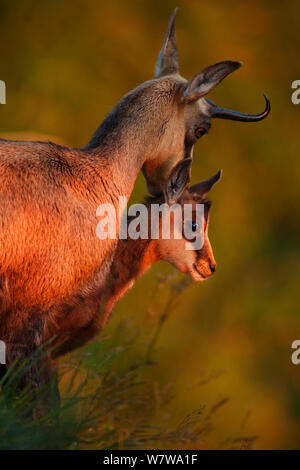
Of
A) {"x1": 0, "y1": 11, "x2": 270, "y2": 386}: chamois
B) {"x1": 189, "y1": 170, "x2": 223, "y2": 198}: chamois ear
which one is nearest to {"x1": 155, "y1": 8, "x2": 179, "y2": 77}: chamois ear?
{"x1": 0, "y1": 11, "x2": 270, "y2": 386}: chamois

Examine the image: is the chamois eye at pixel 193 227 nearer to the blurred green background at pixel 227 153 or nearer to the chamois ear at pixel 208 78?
the chamois ear at pixel 208 78

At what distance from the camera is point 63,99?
1221 centimetres

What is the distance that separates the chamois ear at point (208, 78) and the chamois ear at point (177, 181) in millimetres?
466

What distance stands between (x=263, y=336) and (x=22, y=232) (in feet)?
31.6

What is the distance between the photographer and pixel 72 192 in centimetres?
387

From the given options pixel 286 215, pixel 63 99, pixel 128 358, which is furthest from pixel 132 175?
pixel 286 215

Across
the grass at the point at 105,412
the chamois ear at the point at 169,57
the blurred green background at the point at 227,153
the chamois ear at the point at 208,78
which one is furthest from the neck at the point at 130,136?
the blurred green background at the point at 227,153

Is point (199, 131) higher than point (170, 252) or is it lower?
higher

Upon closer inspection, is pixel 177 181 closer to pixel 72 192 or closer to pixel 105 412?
pixel 72 192

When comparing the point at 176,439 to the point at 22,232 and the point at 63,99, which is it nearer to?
the point at 22,232

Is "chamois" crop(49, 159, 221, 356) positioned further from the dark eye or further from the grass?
the grass

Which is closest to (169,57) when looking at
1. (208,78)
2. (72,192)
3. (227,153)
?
(208,78)

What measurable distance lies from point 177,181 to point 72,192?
75 cm

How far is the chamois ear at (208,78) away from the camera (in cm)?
440
